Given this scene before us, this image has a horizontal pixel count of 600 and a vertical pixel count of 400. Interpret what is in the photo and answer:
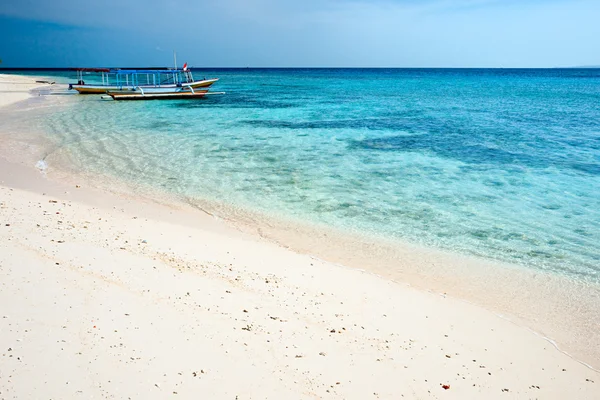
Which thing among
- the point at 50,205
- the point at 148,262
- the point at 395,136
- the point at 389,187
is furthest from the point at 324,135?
the point at 148,262

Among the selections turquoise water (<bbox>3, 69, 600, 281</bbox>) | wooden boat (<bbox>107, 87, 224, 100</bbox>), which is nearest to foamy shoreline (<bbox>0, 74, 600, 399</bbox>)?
turquoise water (<bbox>3, 69, 600, 281</bbox>)

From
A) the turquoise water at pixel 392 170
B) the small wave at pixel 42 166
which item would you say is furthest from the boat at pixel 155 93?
the small wave at pixel 42 166

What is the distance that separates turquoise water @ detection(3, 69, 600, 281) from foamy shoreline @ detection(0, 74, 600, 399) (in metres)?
2.69

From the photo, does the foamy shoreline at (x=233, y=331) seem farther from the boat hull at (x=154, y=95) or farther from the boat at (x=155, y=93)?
the boat at (x=155, y=93)

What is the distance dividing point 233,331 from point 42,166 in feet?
35.9

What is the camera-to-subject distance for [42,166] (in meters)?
13.0

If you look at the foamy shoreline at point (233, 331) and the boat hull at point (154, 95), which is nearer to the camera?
the foamy shoreline at point (233, 331)

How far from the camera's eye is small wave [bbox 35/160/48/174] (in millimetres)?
12547

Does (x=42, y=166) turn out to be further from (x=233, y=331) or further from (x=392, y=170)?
(x=233, y=331)

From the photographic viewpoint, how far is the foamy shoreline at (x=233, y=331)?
12.6 feet

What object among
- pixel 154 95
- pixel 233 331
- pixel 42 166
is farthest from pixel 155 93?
pixel 233 331

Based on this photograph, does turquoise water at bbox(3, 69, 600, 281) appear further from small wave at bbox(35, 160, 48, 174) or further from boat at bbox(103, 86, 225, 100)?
boat at bbox(103, 86, 225, 100)

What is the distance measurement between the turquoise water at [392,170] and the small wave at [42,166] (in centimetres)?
25

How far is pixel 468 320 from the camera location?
5.61 meters
